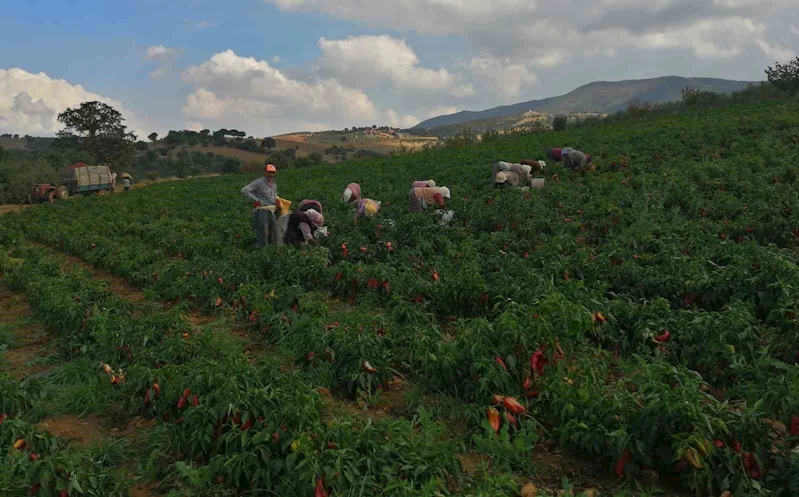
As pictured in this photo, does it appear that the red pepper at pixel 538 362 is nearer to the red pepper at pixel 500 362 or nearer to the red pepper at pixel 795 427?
the red pepper at pixel 500 362

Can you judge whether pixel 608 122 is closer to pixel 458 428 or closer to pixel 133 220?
pixel 133 220

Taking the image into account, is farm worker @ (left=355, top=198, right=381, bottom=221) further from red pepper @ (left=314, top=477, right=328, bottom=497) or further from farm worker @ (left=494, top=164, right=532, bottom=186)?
red pepper @ (left=314, top=477, right=328, bottom=497)

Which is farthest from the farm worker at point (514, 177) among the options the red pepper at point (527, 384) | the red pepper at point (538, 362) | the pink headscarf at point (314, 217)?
the red pepper at point (527, 384)

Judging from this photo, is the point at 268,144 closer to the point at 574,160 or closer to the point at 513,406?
the point at 574,160

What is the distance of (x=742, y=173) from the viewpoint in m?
12.0

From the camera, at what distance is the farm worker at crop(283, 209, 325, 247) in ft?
31.0

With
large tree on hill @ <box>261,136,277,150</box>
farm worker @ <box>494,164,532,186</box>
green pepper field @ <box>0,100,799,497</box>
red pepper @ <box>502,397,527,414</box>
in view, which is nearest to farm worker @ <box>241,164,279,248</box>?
green pepper field @ <box>0,100,799,497</box>

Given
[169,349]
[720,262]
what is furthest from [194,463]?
[720,262]

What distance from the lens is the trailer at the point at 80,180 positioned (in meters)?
31.4

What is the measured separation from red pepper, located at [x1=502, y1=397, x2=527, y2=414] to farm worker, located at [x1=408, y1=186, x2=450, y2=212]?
299 inches

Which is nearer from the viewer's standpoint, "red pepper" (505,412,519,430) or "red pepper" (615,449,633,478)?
"red pepper" (615,449,633,478)

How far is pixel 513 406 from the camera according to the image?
143 inches

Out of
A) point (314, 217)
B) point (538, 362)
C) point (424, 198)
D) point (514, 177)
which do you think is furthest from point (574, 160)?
point (538, 362)

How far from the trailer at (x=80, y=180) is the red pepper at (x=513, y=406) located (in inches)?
1299
